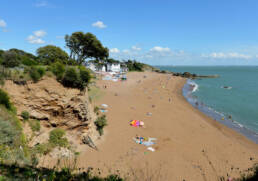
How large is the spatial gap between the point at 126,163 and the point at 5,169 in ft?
23.0

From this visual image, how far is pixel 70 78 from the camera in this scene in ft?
→ 33.2

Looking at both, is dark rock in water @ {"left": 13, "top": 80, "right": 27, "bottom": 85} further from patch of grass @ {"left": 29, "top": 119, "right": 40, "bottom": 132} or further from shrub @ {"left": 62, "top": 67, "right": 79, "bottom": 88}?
patch of grass @ {"left": 29, "top": 119, "right": 40, "bottom": 132}

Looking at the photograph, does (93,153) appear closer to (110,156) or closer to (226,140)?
(110,156)

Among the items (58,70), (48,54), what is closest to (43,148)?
(58,70)

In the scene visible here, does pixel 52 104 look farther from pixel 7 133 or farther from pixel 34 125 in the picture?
pixel 7 133

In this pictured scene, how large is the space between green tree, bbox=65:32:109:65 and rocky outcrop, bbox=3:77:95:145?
15784 millimetres

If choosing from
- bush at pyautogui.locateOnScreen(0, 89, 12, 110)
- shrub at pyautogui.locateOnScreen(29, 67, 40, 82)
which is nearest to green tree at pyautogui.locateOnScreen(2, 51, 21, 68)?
shrub at pyautogui.locateOnScreen(29, 67, 40, 82)

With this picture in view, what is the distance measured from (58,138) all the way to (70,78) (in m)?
4.20

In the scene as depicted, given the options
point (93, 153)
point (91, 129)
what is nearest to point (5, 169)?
point (93, 153)

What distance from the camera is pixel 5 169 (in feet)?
11.1

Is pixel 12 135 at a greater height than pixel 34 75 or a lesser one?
lesser

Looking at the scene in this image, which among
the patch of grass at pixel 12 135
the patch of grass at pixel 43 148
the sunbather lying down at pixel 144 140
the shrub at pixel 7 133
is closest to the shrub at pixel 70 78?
the patch of grass at pixel 12 135

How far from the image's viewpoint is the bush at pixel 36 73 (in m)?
9.30

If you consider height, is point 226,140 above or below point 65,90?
below
